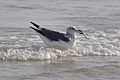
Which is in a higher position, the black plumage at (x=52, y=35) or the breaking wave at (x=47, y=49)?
the black plumage at (x=52, y=35)

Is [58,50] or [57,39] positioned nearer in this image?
[58,50]

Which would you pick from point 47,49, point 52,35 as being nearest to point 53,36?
point 52,35

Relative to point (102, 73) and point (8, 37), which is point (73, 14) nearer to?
point (8, 37)

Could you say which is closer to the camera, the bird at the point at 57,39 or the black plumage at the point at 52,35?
the bird at the point at 57,39

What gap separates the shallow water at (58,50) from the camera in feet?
29.0

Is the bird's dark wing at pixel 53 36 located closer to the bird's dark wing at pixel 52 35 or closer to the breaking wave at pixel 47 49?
the bird's dark wing at pixel 52 35

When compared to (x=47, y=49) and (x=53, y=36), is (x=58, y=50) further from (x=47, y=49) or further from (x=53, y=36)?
(x=53, y=36)

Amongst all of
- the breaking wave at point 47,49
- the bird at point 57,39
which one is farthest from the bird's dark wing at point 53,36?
the breaking wave at point 47,49

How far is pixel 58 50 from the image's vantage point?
35.1 ft

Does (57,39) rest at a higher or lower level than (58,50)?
higher

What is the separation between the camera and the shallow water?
885 centimetres

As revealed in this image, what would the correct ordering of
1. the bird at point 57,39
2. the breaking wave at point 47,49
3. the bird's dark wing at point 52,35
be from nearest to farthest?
the breaking wave at point 47,49
the bird at point 57,39
the bird's dark wing at point 52,35

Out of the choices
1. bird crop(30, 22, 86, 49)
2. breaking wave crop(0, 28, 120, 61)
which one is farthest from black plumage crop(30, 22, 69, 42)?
breaking wave crop(0, 28, 120, 61)

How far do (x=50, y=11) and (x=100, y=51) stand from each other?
5.03m
